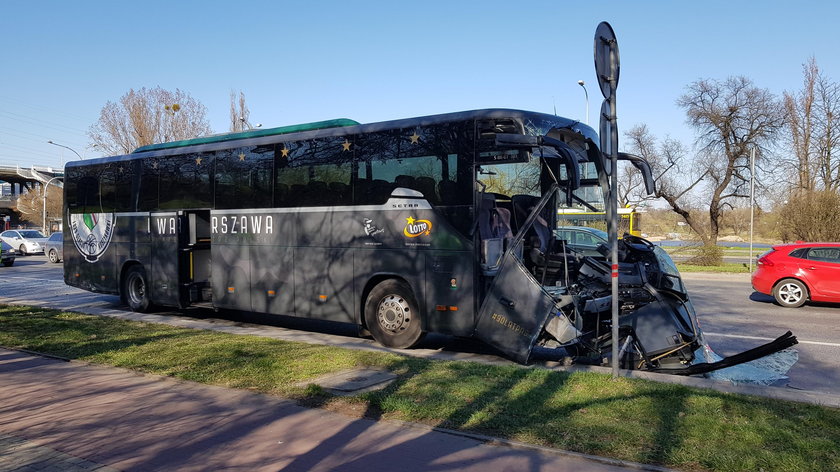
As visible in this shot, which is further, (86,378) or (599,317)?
(599,317)

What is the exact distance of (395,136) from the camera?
9.61 metres

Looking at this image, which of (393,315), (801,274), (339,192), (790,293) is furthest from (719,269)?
(339,192)

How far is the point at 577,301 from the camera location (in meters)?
8.12

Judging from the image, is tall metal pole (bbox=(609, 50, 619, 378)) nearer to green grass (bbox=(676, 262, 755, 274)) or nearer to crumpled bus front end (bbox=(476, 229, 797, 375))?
crumpled bus front end (bbox=(476, 229, 797, 375))

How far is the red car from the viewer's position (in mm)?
14016

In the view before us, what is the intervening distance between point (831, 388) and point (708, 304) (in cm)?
813

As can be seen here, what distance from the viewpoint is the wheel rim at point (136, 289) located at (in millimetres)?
14195

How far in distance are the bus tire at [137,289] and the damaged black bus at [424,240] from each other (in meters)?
1.02

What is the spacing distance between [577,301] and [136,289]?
428 inches

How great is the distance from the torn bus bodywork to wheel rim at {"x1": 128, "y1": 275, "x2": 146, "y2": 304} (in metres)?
9.32

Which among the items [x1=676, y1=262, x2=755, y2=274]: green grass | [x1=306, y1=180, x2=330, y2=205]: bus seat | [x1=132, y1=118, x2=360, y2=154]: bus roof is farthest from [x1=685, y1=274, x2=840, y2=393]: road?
[x1=132, y1=118, x2=360, y2=154]: bus roof

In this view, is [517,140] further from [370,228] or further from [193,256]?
[193,256]

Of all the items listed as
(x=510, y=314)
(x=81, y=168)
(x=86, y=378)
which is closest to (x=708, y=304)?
(x=510, y=314)

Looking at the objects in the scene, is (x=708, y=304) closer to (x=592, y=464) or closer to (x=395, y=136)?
(x=395, y=136)
